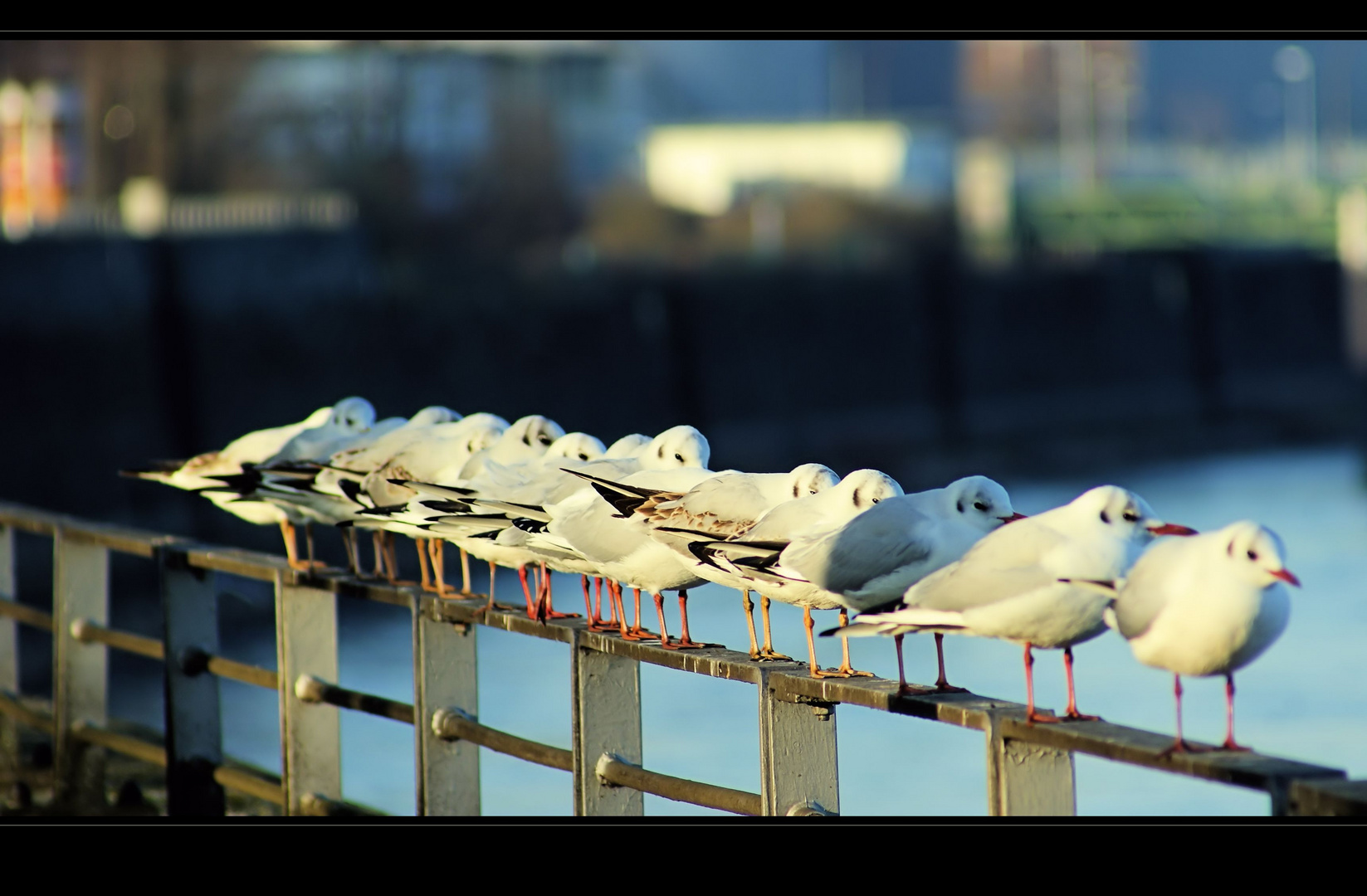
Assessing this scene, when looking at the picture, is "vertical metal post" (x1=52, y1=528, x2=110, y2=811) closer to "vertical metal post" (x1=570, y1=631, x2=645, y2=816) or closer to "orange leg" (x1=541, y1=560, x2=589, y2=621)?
"orange leg" (x1=541, y1=560, x2=589, y2=621)

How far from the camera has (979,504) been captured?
4.03 meters

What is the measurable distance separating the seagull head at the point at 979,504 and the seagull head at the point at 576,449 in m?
1.42

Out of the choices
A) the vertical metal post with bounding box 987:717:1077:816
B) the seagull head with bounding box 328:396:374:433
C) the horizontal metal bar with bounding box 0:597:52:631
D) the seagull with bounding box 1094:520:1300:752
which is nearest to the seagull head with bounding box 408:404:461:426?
the seagull head with bounding box 328:396:374:433

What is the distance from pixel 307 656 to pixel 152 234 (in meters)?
19.5

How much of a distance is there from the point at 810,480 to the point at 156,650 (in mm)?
2743

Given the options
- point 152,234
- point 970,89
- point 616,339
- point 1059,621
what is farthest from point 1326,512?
point 970,89

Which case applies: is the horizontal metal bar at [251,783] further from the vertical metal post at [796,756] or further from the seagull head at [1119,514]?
the seagull head at [1119,514]

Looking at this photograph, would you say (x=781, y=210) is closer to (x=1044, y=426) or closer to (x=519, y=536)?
(x=1044, y=426)

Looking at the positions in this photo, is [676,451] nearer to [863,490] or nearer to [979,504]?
[863,490]

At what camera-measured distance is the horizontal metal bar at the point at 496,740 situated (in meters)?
4.64

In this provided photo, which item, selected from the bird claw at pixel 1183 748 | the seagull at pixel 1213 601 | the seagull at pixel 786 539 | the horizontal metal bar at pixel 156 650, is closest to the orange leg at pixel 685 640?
the seagull at pixel 786 539

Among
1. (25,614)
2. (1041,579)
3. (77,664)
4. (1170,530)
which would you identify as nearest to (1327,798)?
(1041,579)

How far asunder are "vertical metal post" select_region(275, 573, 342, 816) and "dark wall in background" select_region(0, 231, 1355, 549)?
16.6 meters

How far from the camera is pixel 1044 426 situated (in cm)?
3862
